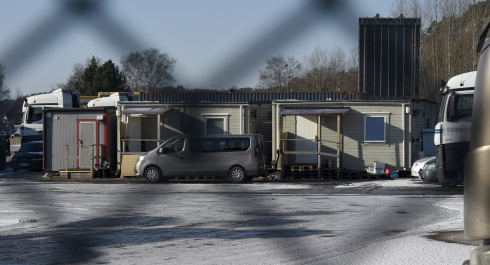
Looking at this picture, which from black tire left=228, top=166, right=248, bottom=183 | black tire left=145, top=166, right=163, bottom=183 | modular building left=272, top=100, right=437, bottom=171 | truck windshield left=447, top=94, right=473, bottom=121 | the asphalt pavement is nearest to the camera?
the asphalt pavement

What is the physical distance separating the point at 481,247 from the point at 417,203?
9546 millimetres

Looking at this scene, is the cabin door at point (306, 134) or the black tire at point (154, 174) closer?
the black tire at point (154, 174)

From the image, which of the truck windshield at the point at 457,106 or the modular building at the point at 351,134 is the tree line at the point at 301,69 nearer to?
the truck windshield at the point at 457,106

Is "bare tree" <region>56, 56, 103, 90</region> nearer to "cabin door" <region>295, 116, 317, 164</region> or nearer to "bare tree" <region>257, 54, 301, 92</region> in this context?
"bare tree" <region>257, 54, 301, 92</region>

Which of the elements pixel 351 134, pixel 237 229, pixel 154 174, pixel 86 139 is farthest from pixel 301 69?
pixel 86 139

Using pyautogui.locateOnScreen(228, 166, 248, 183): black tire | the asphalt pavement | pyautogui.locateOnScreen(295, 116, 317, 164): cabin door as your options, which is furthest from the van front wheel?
the asphalt pavement

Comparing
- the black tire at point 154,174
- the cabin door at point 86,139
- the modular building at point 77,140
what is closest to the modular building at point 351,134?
the black tire at point 154,174

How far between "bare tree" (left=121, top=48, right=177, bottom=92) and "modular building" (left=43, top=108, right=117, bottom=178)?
2150cm

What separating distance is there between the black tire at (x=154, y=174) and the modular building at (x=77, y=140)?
10.9 ft

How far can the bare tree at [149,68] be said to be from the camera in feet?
4.46

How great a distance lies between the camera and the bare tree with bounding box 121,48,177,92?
1.36m

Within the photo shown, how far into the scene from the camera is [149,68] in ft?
4.45

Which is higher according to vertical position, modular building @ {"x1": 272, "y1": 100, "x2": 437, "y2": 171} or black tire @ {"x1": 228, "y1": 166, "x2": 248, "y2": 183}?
modular building @ {"x1": 272, "y1": 100, "x2": 437, "y2": 171}

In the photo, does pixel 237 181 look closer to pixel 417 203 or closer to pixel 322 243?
pixel 417 203
